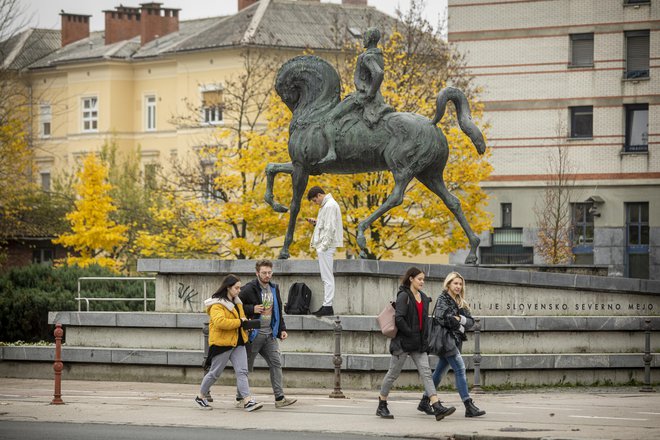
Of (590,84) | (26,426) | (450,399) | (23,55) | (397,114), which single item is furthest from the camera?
(23,55)

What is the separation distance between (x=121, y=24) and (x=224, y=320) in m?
67.0

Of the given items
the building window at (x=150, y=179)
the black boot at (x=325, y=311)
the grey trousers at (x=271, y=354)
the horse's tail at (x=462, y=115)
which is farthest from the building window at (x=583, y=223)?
the grey trousers at (x=271, y=354)

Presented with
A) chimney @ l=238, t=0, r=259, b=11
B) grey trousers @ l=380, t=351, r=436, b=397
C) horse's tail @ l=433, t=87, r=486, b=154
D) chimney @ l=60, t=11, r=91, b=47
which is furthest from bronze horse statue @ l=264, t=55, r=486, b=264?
chimney @ l=60, t=11, r=91, b=47

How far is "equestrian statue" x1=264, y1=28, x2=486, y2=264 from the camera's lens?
80.6 ft

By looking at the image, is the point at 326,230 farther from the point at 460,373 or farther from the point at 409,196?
the point at 409,196

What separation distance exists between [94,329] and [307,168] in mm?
4885

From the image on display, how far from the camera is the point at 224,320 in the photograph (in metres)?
19.2

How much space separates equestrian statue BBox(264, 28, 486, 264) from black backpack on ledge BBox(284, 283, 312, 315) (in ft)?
3.21

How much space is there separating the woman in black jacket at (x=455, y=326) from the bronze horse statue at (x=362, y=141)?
5477mm

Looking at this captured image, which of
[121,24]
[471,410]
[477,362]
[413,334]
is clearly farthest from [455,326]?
[121,24]

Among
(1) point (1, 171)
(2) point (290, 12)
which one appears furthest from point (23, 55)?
(1) point (1, 171)

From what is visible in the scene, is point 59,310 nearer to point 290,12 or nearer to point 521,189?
point 521,189

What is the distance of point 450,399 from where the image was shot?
21.9m

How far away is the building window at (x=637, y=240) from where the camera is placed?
52219 mm
